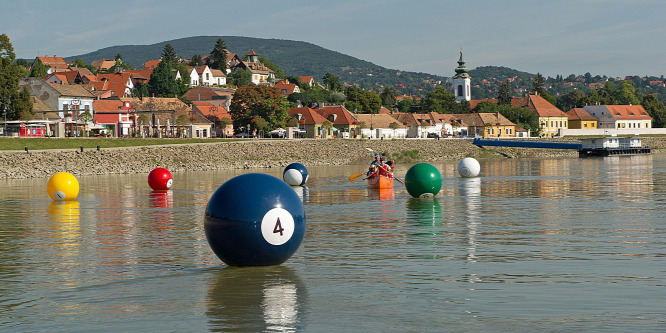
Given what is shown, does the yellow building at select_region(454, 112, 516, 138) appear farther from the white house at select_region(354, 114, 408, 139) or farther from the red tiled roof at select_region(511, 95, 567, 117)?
the white house at select_region(354, 114, 408, 139)

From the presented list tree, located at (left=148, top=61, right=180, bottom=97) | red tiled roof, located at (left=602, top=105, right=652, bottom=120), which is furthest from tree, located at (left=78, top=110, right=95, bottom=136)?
red tiled roof, located at (left=602, top=105, right=652, bottom=120)

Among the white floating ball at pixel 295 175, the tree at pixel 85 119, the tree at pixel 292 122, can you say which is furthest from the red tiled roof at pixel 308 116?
the white floating ball at pixel 295 175

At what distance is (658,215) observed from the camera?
84.0 feet

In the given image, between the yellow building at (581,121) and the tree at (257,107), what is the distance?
94.5m

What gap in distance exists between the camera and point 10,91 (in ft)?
305

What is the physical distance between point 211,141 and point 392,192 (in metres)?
63.6

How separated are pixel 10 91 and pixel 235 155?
2917cm

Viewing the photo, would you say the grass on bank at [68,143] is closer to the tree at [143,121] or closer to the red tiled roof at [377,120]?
the tree at [143,121]

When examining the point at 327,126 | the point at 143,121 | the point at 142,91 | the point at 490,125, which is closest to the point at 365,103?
the point at 490,125

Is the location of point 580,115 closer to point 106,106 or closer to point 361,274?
point 106,106

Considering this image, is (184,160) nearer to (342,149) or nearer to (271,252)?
(342,149)

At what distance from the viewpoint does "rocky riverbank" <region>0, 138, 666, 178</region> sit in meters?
68.6

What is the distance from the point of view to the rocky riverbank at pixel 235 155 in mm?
68562

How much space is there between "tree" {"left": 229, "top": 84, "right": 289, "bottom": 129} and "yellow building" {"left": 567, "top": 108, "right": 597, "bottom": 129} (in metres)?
94.5
